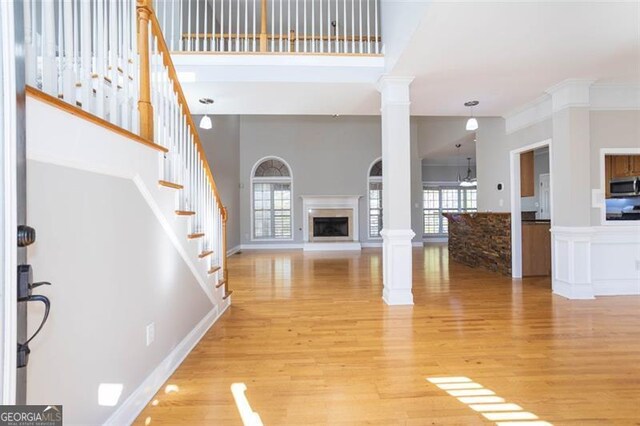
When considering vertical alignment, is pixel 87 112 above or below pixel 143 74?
below

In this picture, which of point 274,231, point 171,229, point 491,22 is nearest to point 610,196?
point 491,22

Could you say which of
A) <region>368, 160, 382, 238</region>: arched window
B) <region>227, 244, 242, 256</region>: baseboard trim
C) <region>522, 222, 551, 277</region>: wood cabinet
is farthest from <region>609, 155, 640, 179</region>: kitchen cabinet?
<region>227, 244, 242, 256</region>: baseboard trim

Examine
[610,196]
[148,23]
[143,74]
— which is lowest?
[610,196]

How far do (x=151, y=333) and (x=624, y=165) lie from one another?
20.7ft

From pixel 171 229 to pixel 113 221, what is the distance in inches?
24.9

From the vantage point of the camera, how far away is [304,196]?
9789 mm

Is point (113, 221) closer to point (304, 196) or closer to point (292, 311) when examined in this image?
point (292, 311)

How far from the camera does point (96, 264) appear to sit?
1.49 metres

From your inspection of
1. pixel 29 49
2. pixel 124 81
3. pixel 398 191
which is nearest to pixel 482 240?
pixel 398 191

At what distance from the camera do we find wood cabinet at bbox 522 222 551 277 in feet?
17.2

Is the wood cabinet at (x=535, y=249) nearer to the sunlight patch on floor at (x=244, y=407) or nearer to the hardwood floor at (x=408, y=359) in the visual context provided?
the hardwood floor at (x=408, y=359)

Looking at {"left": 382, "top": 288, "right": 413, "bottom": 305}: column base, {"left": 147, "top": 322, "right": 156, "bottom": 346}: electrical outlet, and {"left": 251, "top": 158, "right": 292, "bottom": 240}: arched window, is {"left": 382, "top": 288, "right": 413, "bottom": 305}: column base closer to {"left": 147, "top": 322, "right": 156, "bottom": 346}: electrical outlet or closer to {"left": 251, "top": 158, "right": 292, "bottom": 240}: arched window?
{"left": 147, "top": 322, "right": 156, "bottom": 346}: electrical outlet

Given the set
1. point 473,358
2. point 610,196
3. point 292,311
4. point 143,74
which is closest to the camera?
point 143,74

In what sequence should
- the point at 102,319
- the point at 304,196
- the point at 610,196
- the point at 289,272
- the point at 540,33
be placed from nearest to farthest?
the point at 102,319, the point at 540,33, the point at 610,196, the point at 289,272, the point at 304,196
